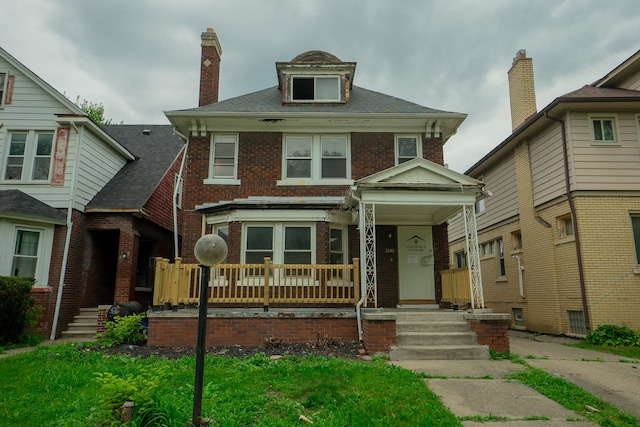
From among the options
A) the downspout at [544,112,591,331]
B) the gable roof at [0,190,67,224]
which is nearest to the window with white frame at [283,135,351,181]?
the downspout at [544,112,591,331]

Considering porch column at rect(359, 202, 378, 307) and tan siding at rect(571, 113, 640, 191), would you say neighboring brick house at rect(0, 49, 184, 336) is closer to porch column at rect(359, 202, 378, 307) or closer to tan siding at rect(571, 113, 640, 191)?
porch column at rect(359, 202, 378, 307)

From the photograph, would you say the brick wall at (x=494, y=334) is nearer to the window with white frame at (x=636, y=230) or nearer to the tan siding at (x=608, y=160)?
the tan siding at (x=608, y=160)

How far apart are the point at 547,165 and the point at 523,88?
174 inches

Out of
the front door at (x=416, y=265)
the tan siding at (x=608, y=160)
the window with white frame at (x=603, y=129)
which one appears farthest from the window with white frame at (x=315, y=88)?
the window with white frame at (x=603, y=129)

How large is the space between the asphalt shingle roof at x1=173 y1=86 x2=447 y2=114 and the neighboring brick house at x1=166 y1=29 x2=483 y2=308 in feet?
0.16

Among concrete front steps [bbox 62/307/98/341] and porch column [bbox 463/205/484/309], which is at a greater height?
porch column [bbox 463/205/484/309]

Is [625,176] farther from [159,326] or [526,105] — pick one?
[159,326]

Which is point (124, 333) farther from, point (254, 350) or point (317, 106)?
point (317, 106)

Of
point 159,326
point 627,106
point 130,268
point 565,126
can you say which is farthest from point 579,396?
point 130,268

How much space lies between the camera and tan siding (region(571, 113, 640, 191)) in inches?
424

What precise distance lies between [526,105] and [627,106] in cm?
426

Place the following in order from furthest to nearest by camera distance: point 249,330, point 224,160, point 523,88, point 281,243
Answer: point 523,88 < point 224,160 < point 281,243 < point 249,330

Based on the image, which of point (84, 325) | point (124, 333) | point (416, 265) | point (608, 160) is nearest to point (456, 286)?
point (416, 265)

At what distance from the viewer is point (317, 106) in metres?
12.5
